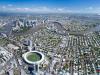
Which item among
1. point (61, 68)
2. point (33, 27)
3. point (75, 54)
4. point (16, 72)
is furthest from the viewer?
point (33, 27)

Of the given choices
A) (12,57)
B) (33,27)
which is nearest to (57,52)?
(12,57)

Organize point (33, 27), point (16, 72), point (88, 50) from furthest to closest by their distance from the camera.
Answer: point (33, 27) < point (88, 50) < point (16, 72)

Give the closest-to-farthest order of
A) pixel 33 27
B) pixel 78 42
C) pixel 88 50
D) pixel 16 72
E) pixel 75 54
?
1. pixel 16 72
2. pixel 75 54
3. pixel 88 50
4. pixel 78 42
5. pixel 33 27

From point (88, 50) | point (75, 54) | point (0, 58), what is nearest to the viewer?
point (0, 58)

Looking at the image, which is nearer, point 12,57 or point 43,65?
point 43,65

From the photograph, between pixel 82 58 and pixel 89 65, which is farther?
pixel 82 58

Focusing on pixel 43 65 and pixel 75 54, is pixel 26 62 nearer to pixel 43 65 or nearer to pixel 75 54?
pixel 43 65

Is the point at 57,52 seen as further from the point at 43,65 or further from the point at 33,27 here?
the point at 33,27

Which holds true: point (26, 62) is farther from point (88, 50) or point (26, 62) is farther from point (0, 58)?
point (88, 50)

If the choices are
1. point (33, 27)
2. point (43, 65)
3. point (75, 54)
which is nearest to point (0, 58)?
point (43, 65)
